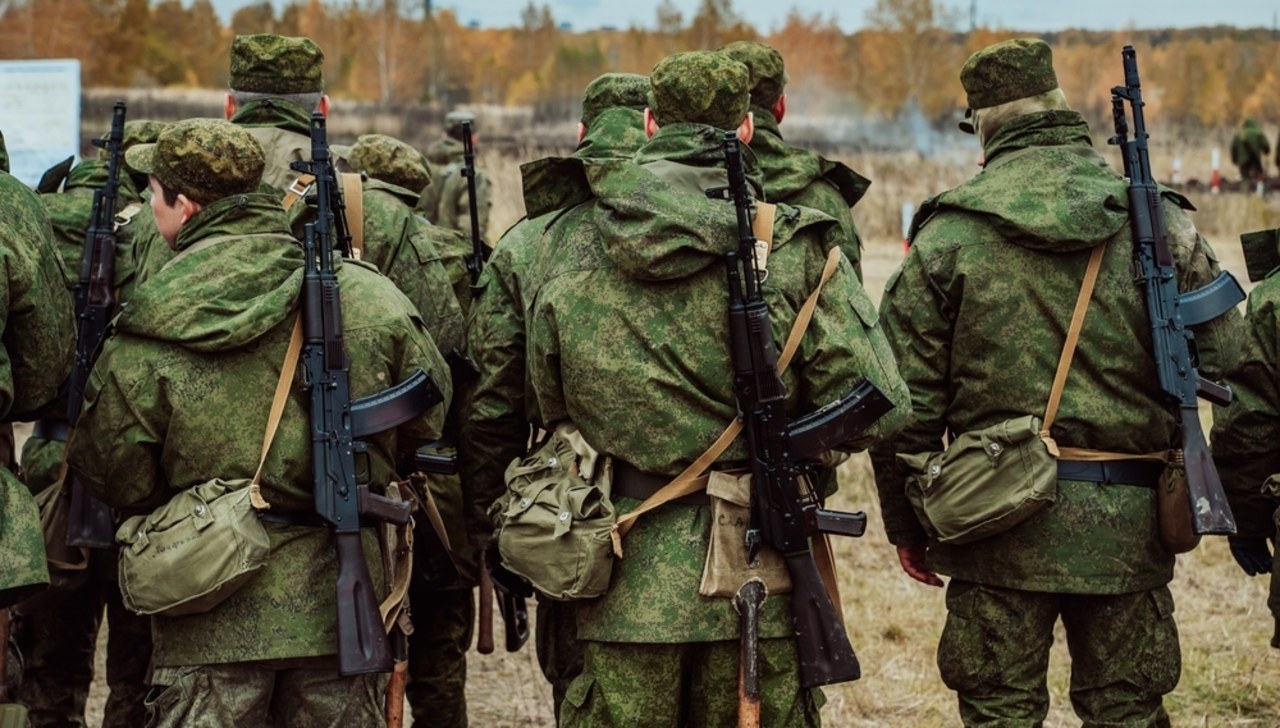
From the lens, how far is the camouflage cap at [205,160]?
13.9 ft

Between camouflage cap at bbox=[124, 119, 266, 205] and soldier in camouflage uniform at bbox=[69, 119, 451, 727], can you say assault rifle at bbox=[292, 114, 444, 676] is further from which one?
camouflage cap at bbox=[124, 119, 266, 205]

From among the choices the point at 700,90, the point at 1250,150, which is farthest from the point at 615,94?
the point at 1250,150

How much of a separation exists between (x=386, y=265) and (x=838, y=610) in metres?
2.13

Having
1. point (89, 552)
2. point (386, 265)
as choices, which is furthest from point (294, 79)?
point (89, 552)

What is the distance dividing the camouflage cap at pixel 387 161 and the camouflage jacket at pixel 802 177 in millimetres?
1283

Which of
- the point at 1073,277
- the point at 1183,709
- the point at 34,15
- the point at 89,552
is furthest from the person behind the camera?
the point at 34,15

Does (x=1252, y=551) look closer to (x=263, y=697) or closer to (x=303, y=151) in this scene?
(x=263, y=697)

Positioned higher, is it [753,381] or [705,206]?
[705,206]

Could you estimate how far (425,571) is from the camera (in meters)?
5.59

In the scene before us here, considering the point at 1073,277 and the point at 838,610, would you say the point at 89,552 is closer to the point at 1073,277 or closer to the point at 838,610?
the point at 838,610

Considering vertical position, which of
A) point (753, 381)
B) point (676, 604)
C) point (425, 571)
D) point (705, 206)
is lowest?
point (425, 571)

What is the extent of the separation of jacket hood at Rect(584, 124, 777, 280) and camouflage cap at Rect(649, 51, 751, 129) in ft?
0.15

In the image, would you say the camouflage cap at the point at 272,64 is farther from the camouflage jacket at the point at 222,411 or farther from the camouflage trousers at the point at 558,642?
the camouflage trousers at the point at 558,642

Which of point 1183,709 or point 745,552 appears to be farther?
point 1183,709
